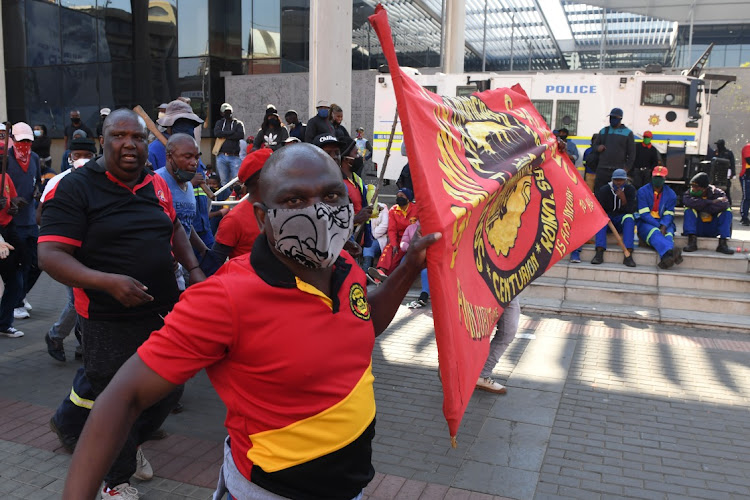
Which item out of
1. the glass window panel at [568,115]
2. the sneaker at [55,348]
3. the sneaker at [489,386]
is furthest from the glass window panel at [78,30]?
the sneaker at [489,386]

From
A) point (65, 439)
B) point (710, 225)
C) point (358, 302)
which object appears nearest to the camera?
point (358, 302)

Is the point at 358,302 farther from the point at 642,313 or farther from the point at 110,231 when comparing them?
the point at 642,313

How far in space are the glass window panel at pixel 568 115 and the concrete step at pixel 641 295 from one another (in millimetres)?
6081

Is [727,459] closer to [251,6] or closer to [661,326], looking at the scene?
[661,326]

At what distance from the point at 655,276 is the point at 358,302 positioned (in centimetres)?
817

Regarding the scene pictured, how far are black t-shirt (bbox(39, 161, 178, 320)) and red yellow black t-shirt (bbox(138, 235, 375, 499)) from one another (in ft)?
5.57

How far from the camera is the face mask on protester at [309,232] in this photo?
174 centimetres

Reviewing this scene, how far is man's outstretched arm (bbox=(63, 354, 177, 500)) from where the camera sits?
154cm

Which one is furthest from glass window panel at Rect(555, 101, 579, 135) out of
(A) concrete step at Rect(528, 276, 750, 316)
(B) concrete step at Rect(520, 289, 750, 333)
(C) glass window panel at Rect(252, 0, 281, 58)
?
(C) glass window panel at Rect(252, 0, 281, 58)

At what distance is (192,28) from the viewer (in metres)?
22.7

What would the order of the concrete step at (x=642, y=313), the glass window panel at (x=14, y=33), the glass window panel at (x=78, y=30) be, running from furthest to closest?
the glass window panel at (x=14, y=33) < the glass window panel at (x=78, y=30) < the concrete step at (x=642, y=313)

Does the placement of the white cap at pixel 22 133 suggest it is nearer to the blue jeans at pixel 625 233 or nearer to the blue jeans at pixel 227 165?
the blue jeans at pixel 227 165

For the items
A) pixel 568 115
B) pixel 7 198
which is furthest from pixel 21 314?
pixel 568 115

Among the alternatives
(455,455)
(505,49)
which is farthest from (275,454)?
(505,49)
